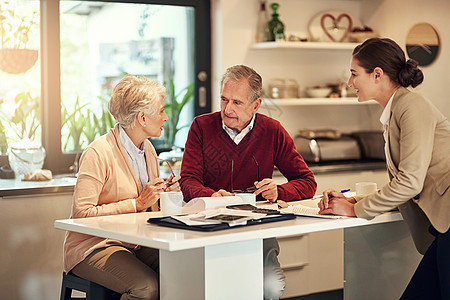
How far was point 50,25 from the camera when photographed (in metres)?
4.13

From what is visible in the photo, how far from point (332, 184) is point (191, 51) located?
1.27 m

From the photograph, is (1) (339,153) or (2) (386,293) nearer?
(2) (386,293)

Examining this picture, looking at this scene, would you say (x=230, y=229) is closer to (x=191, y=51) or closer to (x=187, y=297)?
(x=187, y=297)

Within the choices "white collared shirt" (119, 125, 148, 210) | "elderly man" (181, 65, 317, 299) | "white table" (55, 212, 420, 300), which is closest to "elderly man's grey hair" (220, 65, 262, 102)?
"elderly man" (181, 65, 317, 299)

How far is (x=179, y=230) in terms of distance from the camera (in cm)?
230

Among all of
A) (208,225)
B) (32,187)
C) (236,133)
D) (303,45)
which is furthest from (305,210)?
(303,45)

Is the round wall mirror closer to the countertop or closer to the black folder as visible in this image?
the countertop

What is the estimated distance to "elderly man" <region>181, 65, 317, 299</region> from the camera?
317 centimetres

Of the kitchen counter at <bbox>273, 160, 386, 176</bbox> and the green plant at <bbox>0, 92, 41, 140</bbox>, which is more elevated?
the green plant at <bbox>0, 92, 41, 140</bbox>

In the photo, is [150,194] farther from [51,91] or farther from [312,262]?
[51,91]

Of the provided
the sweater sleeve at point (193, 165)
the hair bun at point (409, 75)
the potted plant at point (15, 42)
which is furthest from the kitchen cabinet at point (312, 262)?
the potted plant at point (15, 42)

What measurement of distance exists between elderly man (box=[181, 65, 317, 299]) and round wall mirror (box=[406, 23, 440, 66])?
220 centimetres

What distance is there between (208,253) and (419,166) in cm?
84

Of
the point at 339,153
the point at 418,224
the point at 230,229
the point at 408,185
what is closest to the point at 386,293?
the point at 418,224
